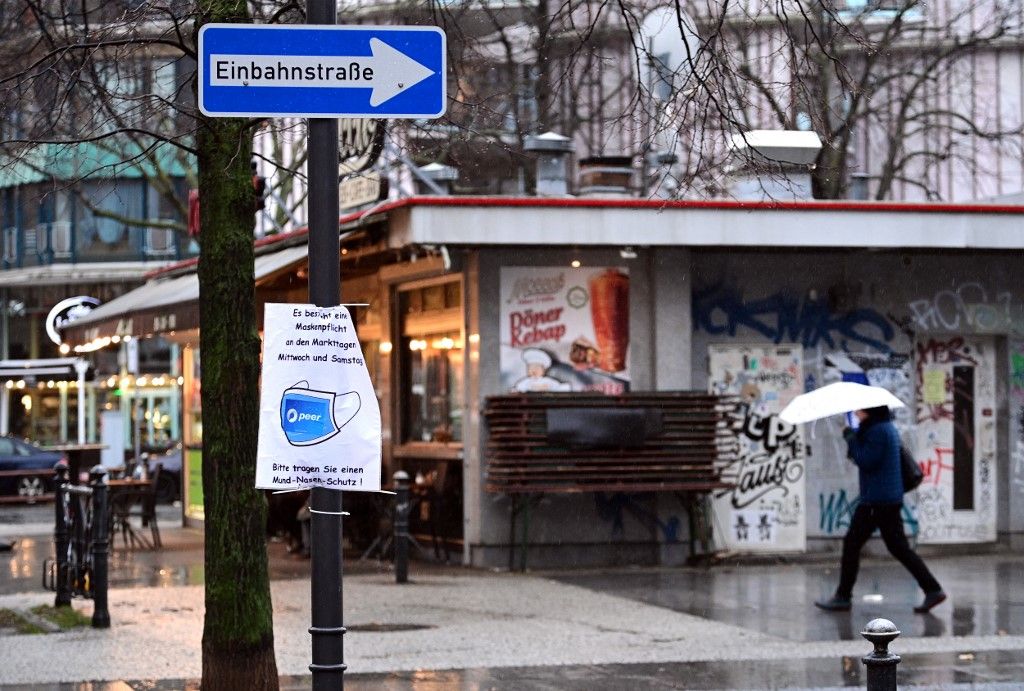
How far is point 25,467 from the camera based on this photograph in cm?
3381

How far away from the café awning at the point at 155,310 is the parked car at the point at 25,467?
33.6ft

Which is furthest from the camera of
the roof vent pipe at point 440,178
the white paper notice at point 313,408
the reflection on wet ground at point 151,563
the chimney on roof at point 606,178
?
the roof vent pipe at point 440,178

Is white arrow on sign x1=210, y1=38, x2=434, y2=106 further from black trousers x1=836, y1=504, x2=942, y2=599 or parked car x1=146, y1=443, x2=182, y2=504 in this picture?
parked car x1=146, y1=443, x2=182, y2=504

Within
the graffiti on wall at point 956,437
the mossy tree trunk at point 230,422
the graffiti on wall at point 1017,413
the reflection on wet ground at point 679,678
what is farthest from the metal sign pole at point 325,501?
the graffiti on wall at point 1017,413

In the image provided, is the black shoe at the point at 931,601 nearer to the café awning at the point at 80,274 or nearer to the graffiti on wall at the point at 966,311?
the graffiti on wall at the point at 966,311

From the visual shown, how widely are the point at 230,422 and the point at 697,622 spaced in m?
5.28

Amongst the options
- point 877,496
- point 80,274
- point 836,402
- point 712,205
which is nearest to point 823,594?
point 877,496

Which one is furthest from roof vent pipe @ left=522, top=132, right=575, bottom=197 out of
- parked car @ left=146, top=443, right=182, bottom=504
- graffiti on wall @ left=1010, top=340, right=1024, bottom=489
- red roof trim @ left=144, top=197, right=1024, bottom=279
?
parked car @ left=146, top=443, right=182, bottom=504

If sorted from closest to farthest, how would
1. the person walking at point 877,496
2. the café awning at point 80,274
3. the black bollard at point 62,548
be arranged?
the black bollard at point 62,548
the person walking at point 877,496
the café awning at point 80,274

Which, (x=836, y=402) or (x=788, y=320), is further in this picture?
(x=788, y=320)

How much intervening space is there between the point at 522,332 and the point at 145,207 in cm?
3143

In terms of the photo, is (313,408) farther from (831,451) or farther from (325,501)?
(831,451)

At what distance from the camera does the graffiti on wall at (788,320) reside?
1764cm

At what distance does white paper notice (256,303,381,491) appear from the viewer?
20.0 ft
